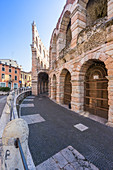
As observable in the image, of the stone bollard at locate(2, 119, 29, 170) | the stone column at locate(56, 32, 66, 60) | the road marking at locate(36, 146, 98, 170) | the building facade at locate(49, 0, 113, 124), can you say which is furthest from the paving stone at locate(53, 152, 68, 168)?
the stone column at locate(56, 32, 66, 60)

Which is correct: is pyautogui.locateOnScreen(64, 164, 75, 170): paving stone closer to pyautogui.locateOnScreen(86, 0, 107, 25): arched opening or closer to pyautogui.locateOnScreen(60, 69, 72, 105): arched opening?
pyautogui.locateOnScreen(60, 69, 72, 105): arched opening

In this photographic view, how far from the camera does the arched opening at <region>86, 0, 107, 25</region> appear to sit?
21.1ft

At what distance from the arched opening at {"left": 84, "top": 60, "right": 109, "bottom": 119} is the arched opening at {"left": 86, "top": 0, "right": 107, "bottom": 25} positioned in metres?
4.32

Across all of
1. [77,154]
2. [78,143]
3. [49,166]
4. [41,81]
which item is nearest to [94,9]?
[78,143]

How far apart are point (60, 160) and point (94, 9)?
37.4 feet

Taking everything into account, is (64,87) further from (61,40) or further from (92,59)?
(61,40)

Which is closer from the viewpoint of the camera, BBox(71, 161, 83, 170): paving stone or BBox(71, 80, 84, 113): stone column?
BBox(71, 161, 83, 170): paving stone

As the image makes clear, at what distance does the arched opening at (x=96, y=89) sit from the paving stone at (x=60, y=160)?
4225 mm

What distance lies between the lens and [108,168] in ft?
6.07

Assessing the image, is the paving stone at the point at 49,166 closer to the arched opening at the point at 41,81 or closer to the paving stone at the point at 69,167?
the paving stone at the point at 69,167

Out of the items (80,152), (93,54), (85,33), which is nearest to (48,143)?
(80,152)

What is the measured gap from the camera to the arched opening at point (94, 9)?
644 cm

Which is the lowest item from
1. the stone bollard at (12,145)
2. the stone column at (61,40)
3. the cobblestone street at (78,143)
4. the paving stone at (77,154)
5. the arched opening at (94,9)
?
the cobblestone street at (78,143)

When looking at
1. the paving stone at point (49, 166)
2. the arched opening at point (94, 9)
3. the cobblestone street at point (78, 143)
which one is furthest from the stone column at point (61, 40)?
the paving stone at point (49, 166)
